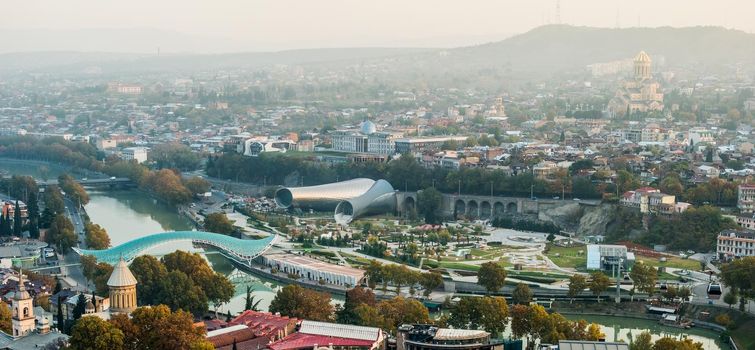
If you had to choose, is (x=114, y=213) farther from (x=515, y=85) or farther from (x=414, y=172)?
(x=515, y=85)

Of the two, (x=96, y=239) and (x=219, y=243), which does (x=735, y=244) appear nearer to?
(x=219, y=243)

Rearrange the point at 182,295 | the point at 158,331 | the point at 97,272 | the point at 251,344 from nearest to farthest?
1. the point at 158,331
2. the point at 251,344
3. the point at 182,295
4. the point at 97,272

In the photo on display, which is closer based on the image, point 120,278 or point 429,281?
point 120,278

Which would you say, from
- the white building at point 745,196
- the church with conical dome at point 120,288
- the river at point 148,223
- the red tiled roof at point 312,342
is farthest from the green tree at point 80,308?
the white building at point 745,196

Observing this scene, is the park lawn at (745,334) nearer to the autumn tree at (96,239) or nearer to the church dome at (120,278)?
the church dome at (120,278)

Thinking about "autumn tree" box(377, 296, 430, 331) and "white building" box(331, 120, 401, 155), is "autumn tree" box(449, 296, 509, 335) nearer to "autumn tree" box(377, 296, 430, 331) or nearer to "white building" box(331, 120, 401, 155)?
"autumn tree" box(377, 296, 430, 331)

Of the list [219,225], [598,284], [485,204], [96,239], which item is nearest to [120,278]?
[598,284]
